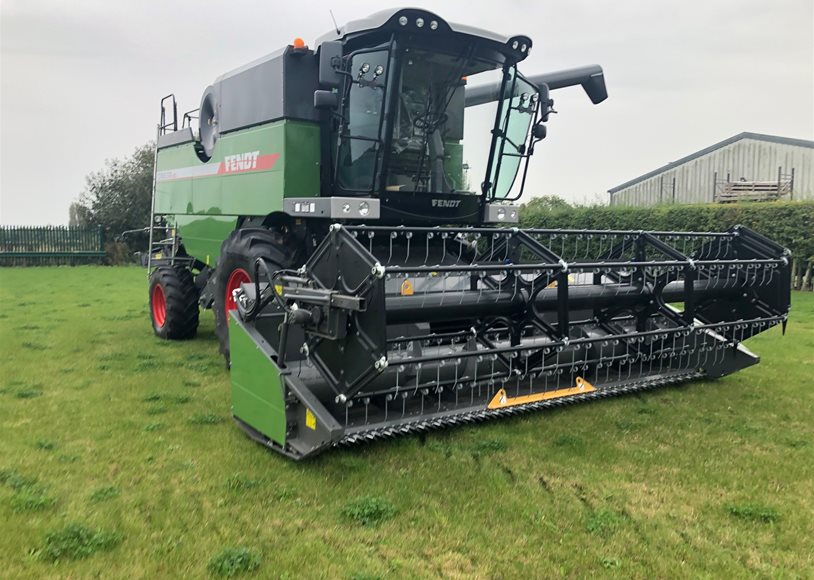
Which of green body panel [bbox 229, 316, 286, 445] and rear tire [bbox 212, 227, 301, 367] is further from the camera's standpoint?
rear tire [bbox 212, 227, 301, 367]

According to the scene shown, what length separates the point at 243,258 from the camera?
527 cm

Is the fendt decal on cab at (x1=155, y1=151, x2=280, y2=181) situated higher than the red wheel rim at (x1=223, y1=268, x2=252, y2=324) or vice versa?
the fendt decal on cab at (x1=155, y1=151, x2=280, y2=181)

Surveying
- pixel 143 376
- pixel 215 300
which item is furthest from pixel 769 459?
pixel 143 376

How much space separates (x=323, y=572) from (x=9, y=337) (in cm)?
649

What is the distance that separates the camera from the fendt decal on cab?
18.7ft

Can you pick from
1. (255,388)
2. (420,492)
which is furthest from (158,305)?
(420,492)

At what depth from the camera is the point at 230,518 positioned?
117 inches

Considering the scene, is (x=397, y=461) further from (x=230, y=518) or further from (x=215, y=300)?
(x=215, y=300)

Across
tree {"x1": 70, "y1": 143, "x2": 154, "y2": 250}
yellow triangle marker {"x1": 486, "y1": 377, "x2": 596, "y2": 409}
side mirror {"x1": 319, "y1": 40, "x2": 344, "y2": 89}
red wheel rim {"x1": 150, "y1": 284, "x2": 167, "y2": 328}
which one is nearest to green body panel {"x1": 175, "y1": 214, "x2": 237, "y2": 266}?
red wheel rim {"x1": 150, "y1": 284, "x2": 167, "y2": 328}

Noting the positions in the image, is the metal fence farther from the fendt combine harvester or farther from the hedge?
the fendt combine harvester

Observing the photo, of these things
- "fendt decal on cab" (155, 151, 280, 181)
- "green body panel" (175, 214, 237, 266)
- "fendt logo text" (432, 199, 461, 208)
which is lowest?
"green body panel" (175, 214, 237, 266)

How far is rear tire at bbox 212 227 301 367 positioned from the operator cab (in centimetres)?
58

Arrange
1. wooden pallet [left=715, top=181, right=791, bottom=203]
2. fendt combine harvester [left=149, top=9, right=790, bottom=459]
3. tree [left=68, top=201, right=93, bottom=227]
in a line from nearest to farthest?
fendt combine harvester [left=149, top=9, right=790, bottom=459], wooden pallet [left=715, top=181, right=791, bottom=203], tree [left=68, top=201, right=93, bottom=227]

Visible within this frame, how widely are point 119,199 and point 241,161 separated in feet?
63.0
